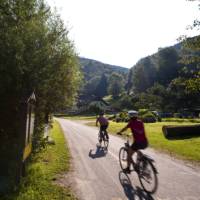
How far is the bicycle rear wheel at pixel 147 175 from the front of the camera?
8031 mm

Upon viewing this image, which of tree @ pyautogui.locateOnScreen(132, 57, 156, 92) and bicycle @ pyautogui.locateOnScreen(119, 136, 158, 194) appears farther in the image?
tree @ pyautogui.locateOnScreen(132, 57, 156, 92)

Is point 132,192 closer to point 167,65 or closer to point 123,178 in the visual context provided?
point 123,178

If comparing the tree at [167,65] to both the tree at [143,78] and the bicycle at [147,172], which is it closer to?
the tree at [143,78]

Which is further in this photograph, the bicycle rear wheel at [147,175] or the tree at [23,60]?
Answer: the tree at [23,60]

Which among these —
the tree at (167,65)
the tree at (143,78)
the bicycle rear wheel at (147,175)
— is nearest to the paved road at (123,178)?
the bicycle rear wheel at (147,175)

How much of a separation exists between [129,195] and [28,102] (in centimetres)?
362

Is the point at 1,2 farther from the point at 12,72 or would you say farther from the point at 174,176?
the point at 174,176

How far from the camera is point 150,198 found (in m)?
7.40

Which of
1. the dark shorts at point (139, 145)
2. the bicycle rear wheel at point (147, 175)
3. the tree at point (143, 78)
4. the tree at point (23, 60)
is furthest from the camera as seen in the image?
the tree at point (143, 78)

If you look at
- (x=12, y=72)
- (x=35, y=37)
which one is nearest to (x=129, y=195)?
(x=12, y=72)

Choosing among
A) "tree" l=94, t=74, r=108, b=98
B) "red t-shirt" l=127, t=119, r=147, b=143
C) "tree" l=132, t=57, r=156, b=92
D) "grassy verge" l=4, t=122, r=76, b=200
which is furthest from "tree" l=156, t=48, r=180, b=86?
"red t-shirt" l=127, t=119, r=147, b=143

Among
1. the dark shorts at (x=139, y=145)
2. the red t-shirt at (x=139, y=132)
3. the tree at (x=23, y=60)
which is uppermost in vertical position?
the tree at (x=23, y=60)

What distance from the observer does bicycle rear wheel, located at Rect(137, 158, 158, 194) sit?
8031 mm

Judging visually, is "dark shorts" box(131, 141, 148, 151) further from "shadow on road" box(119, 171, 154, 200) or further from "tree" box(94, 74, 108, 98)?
"tree" box(94, 74, 108, 98)
